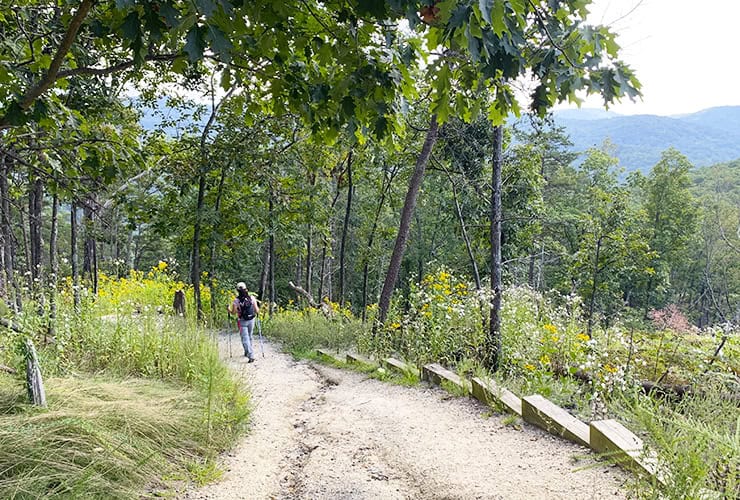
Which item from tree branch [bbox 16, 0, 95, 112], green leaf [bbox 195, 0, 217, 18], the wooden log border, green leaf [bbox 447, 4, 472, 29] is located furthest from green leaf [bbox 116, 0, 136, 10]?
the wooden log border

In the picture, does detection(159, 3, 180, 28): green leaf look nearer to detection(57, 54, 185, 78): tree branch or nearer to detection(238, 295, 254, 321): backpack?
detection(57, 54, 185, 78): tree branch

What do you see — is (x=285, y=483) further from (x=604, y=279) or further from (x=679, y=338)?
(x=604, y=279)

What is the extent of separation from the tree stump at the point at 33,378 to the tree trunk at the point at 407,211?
5.15 metres

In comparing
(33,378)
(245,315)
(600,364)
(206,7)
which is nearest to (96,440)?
(33,378)

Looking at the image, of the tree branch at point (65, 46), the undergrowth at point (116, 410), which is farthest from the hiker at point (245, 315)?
the tree branch at point (65, 46)

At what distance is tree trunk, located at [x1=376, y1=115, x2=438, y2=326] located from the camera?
7.79m

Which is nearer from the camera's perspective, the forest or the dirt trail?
the forest

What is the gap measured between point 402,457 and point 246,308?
5683mm

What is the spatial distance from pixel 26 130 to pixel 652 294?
37.1 m

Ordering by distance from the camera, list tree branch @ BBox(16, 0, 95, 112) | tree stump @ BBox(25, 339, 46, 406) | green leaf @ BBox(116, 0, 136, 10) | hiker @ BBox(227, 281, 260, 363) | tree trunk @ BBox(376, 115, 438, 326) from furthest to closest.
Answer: hiker @ BBox(227, 281, 260, 363), tree trunk @ BBox(376, 115, 438, 326), tree stump @ BBox(25, 339, 46, 406), tree branch @ BBox(16, 0, 95, 112), green leaf @ BBox(116, 0, 136, 10)

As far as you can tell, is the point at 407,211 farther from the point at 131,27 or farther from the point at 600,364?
the point at 131,27

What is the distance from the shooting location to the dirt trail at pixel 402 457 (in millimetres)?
3164

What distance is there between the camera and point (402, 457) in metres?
3.79

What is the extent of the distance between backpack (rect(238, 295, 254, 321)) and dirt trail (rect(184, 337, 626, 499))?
3284 millimetres
